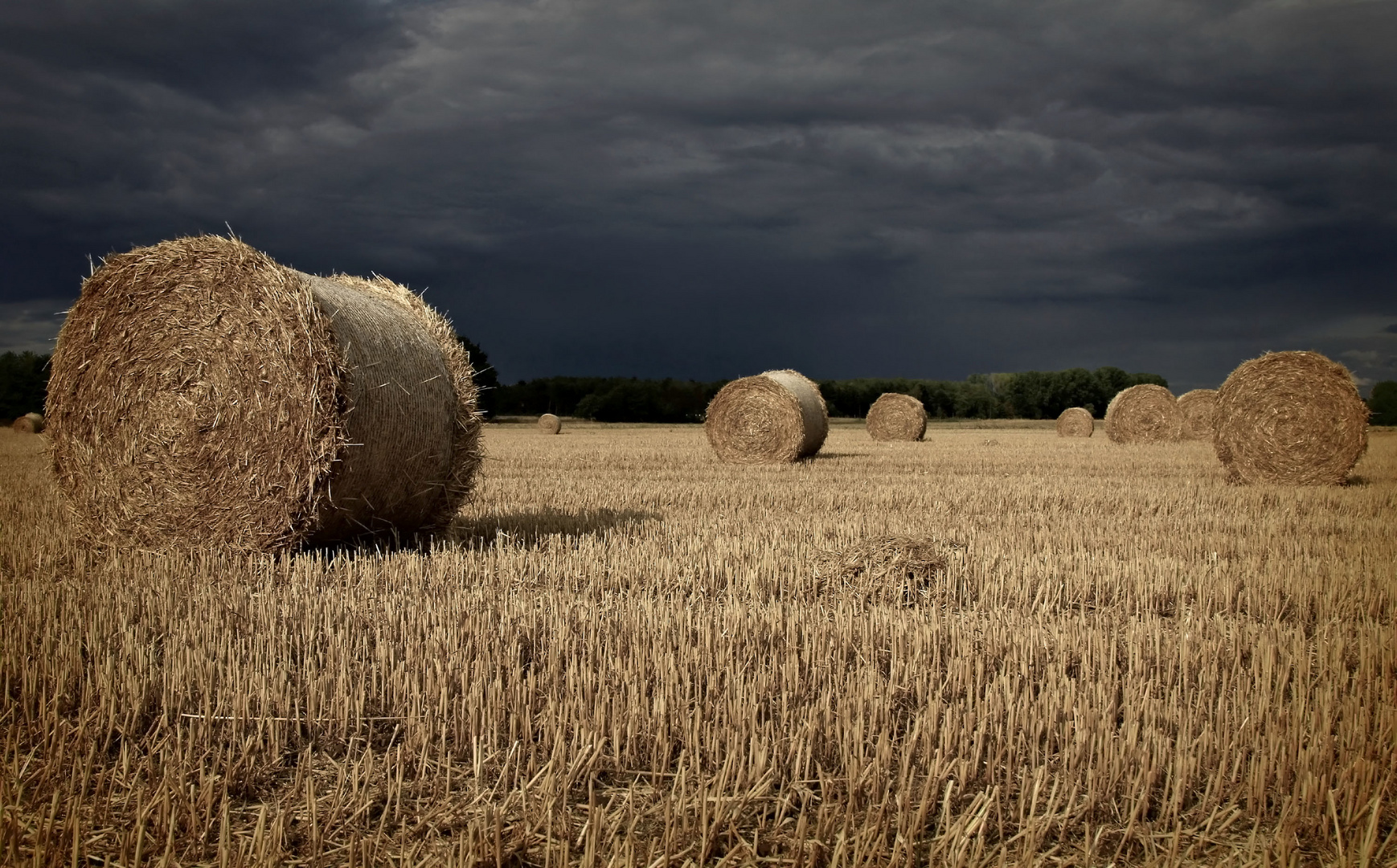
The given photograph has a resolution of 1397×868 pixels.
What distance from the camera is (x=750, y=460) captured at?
17.2m

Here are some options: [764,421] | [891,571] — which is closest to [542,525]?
[891,571]

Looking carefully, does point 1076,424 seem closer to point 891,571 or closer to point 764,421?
point 764,421

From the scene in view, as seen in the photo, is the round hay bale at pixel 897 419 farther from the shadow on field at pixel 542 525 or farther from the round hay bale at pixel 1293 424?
the shadow on field at pixel 542 525

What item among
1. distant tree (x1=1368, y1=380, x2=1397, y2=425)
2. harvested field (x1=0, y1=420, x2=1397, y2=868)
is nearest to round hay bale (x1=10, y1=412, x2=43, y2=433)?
harvested field (x1=0, y1=420, x2=1397, y2=868)

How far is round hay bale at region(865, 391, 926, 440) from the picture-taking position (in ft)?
87.7

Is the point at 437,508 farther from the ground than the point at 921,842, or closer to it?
farther from the ground

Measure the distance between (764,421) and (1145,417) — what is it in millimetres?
12485

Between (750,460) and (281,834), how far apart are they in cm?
1472

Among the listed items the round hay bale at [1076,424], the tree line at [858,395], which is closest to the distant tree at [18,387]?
the tree line at [858,395]

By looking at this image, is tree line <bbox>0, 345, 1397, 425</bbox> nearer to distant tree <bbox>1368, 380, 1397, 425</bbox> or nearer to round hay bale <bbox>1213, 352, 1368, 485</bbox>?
distant tree <bbox>1368, 380, 1397, 425</bbox>

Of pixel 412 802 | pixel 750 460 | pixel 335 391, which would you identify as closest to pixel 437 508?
pixel 335 391

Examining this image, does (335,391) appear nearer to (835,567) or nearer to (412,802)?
(835,567)

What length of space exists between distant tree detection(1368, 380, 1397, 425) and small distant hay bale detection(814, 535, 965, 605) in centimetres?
4314

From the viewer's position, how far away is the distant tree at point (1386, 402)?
41625 mm
